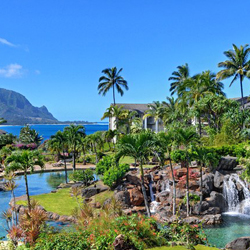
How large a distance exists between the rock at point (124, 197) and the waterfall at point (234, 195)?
9.72 m

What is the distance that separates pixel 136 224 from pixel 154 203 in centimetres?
1970

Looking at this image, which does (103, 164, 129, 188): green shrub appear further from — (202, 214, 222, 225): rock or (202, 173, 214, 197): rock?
(202, 214, 222, 225): rock

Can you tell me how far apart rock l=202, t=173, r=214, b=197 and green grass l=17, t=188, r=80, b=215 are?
1287 cm

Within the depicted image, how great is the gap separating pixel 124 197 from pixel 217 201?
9100 mm

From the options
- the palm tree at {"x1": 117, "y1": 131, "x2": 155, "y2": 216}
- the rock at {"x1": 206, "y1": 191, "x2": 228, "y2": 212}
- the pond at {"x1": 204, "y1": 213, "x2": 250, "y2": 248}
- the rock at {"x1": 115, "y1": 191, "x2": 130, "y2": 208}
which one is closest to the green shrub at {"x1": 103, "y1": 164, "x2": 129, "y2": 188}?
the rock at {"x1": 115, "y1": 191, "x2": 130, "y2": 208}

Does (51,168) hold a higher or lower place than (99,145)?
lower

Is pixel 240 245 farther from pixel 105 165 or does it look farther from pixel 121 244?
pixel 105 165

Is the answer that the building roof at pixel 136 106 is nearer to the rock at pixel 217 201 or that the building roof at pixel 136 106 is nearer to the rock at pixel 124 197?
the rock at pixel 124 197

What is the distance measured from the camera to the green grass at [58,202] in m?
29.3

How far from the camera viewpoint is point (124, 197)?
31156 millimetres

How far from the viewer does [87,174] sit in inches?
1547

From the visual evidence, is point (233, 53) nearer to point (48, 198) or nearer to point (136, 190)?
point (136, 190)

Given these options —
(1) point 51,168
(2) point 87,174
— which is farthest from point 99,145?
(2) point 87,174

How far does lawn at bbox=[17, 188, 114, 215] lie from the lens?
2959cm
